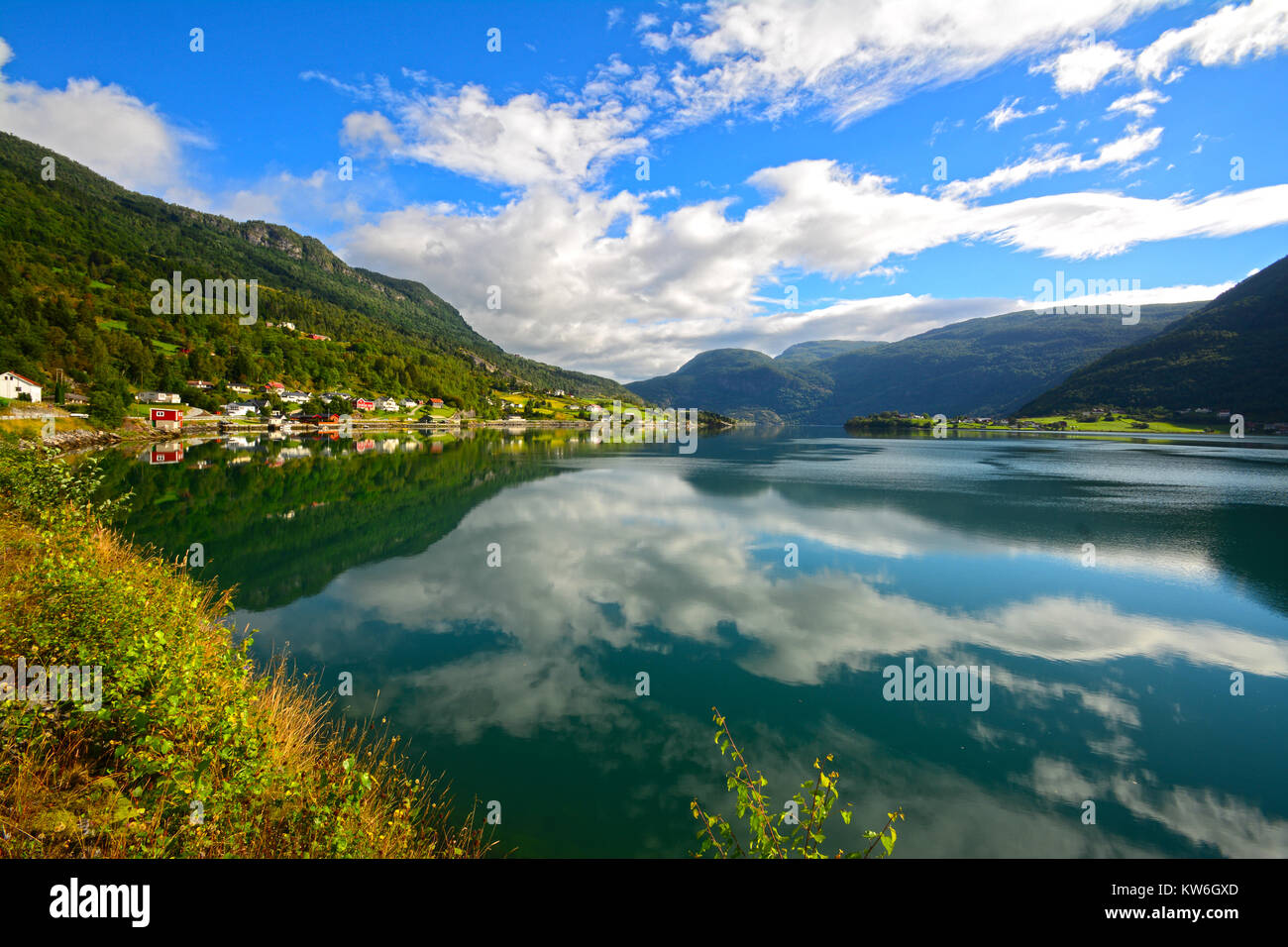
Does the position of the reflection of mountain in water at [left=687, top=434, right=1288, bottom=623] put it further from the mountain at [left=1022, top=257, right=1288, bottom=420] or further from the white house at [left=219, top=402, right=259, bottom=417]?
the white house at [left=219, top=402, right=259, bottom=417]

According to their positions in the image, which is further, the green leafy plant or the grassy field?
the grassy field

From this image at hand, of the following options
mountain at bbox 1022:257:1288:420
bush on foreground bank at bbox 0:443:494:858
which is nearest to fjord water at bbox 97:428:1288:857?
bush on foreground bank at bbox 0:443:494:858

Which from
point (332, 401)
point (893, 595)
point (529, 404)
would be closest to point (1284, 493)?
point (893, 595)

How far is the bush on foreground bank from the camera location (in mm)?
4766

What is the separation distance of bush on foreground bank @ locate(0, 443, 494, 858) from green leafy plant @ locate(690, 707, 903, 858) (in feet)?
11.4

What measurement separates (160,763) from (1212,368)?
222389 mm

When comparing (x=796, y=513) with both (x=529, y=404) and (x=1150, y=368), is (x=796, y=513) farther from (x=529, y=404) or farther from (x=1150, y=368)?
(x=1150, y=368)

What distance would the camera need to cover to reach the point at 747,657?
14.1m

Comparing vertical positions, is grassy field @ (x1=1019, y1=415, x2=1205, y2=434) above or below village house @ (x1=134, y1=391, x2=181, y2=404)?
below

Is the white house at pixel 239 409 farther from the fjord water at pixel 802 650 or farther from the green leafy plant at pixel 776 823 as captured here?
the green leafy plant at pixel 776 823

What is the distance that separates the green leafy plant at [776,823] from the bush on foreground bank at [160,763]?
3465 millimetres

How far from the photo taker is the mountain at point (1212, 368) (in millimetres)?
133375

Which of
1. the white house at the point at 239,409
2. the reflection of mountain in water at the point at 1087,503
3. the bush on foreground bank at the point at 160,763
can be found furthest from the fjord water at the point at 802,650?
the white house at the point at 239,409

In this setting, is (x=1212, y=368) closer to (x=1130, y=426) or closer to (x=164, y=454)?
(x=1130, y=426)
